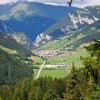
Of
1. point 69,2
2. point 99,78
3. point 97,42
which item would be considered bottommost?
point 99,78

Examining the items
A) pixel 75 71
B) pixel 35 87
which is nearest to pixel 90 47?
pixel 75 71

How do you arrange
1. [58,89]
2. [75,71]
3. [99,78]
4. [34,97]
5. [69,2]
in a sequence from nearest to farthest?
[69,2] < [99,78] < [75,71] < [58,89] < [34,97]

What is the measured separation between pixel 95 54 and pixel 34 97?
165m

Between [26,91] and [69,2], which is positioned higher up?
[26,91]

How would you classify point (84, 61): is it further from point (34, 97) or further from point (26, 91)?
point (26, 91)

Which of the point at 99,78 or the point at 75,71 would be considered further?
the point at 75,71

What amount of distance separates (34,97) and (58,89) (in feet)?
54.2

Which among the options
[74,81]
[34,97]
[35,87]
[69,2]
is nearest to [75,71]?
[74,81]

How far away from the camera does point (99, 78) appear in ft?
70.1

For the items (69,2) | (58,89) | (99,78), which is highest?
(58,89)

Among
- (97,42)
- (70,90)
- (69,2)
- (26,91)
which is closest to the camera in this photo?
(69,2)

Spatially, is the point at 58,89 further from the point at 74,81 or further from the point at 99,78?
the point at 99,78

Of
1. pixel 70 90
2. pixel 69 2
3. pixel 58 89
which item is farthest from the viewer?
pixel 58 89

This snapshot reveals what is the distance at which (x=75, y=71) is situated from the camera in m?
62.5
